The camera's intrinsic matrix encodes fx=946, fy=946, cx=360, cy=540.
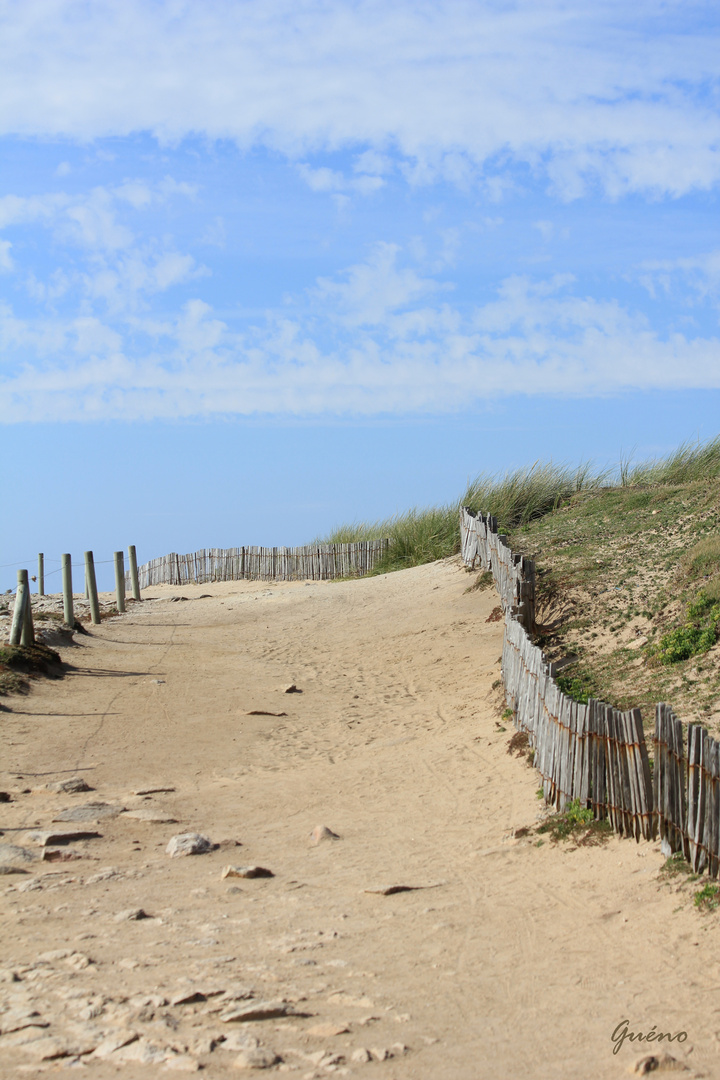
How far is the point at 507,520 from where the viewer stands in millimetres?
21500

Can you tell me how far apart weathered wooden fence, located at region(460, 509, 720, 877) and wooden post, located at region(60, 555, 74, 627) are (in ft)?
32.8

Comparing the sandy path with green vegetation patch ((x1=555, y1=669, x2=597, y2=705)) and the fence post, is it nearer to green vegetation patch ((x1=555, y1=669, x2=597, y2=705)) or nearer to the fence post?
green vegetation patch ((x1=555, y1=669, x2=597, y2=705))

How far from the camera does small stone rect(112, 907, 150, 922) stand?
521 cm

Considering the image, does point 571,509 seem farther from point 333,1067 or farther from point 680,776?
point 333,1067

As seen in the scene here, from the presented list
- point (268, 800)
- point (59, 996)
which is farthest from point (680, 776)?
point (268, 800)

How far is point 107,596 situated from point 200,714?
752 inches

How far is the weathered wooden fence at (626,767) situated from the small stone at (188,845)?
8.05 ft

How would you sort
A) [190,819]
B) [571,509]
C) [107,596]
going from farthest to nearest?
[107,596] → [571,509] → [190,819]

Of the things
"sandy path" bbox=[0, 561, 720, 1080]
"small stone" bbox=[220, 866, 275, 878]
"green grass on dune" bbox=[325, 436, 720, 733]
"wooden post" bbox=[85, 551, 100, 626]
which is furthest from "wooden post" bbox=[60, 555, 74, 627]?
"small stone" bbox=[220, 866, 275, 878]

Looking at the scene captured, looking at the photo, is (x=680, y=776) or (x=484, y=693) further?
(x=484, y=693)

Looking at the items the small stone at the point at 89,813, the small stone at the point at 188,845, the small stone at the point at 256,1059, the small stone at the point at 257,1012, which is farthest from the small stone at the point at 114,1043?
the small stone at the point at 89,813

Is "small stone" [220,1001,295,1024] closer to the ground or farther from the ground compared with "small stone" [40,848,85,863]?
farther from the ground

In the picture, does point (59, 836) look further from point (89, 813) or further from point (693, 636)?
point (693, 636)

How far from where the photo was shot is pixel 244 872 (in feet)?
19.4
